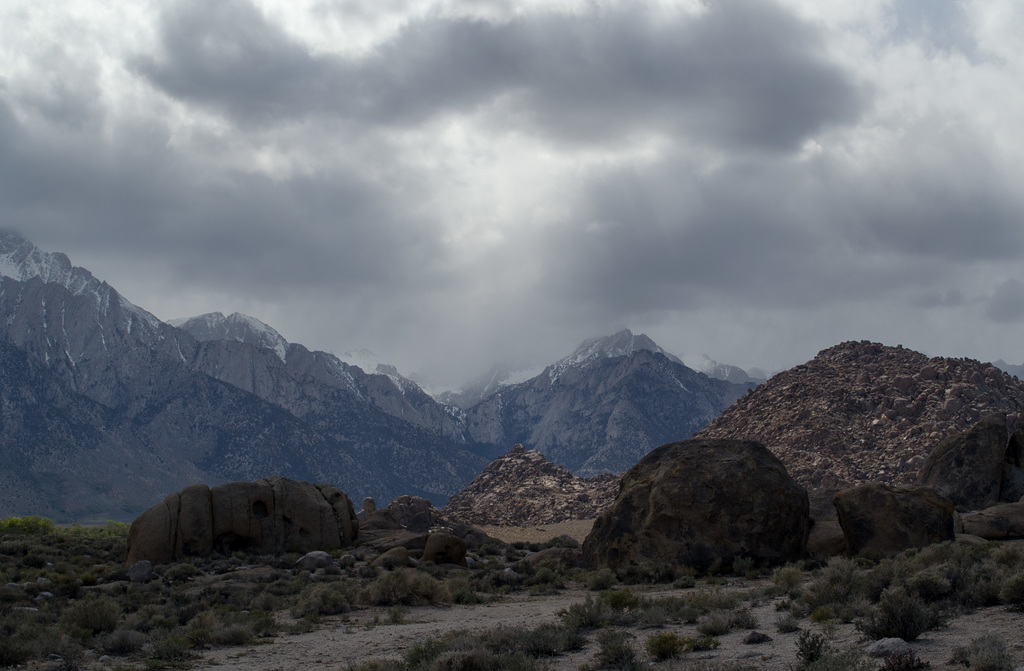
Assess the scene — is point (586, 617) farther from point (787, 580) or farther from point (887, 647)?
point (887, 647)

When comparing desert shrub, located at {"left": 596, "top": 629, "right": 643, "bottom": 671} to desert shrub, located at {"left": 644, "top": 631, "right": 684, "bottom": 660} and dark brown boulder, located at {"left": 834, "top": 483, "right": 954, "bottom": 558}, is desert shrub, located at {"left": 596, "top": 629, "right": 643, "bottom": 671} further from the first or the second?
dark brown boulder, located at {"left": 834, "top": 483, "right": 954, "bottom": 558}

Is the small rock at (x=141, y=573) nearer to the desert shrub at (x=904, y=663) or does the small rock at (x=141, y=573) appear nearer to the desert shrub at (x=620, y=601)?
the desert shrub at (x=620, y=601)

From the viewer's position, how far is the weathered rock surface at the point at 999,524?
2908cm

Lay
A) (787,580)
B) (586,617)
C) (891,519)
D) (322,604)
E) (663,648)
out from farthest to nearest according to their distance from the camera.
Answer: (891,519)
(322,604)
(787,580)
(586,617)
(663,648)

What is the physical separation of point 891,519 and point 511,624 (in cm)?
1337

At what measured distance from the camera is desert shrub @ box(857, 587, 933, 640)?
1235cm

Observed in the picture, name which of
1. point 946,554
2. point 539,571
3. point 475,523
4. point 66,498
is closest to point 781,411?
point 475,523

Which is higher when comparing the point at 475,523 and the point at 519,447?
the point at 519,447

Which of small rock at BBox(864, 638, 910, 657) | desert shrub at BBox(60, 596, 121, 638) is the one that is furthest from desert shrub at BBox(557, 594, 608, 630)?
desert shrub at BBox(60, 596, 121, 638)

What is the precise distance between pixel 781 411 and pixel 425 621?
223ft

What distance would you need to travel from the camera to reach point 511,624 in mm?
19016

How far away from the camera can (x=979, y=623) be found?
43.3 ft

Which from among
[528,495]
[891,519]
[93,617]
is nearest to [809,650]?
[891,519]

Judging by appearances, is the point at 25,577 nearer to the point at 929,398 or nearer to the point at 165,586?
the point at 165,586
